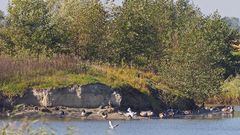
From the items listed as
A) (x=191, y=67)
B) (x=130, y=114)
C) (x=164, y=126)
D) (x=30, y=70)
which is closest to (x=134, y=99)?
(x=130, y=114)

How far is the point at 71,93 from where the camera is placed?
4366 centimetres

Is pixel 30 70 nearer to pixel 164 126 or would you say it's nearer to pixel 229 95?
pixel 164 126

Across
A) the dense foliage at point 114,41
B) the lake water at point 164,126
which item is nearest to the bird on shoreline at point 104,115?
the lake water at point 164,126

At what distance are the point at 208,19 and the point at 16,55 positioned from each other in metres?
28.8

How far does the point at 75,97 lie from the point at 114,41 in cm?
1264

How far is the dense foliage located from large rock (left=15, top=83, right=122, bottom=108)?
19.3 feet

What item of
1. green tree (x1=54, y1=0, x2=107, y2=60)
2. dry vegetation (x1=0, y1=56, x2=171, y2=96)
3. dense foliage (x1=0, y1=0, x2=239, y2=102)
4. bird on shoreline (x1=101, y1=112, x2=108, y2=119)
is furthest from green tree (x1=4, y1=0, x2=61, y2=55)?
bird on shoreline (x1=101, y1=112, x2=108, y2=119)

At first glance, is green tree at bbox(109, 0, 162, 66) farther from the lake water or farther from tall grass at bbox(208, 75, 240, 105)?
the lake water

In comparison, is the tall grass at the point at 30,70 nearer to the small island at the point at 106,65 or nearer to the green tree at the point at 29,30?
the small island at the point at 106,65

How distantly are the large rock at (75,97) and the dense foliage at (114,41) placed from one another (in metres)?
5.89

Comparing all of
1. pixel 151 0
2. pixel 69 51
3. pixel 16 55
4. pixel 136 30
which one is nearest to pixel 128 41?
pixel 136 30

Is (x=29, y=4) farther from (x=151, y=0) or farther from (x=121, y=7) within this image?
(x=151, y=0)

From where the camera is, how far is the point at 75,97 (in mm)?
43656

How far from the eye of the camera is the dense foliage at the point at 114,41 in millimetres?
51781
